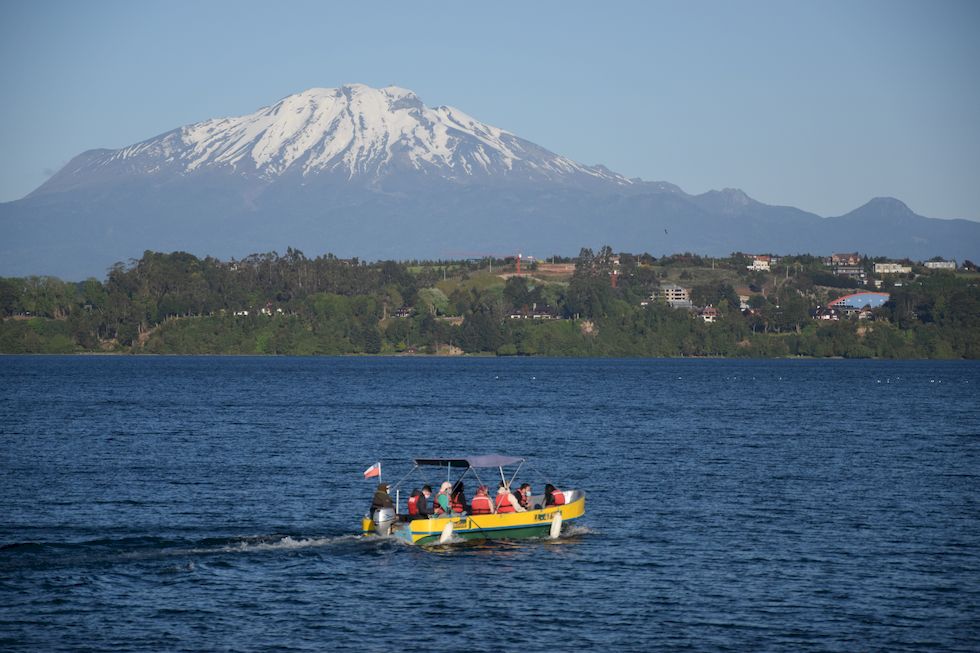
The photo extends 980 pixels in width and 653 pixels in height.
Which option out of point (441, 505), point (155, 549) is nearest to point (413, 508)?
point (441, 505)

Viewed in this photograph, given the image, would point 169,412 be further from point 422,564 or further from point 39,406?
point 422,564

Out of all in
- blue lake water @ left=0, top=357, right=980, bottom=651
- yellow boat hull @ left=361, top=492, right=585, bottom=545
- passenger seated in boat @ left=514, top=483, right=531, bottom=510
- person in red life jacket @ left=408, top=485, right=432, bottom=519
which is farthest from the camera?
passenger seated in boat @ left=514, top=483, right=531, bottom=510

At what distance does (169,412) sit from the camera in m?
110

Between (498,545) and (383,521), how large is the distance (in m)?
4.35

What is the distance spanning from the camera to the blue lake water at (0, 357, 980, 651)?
34.9 m

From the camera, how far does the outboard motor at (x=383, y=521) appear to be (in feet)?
151

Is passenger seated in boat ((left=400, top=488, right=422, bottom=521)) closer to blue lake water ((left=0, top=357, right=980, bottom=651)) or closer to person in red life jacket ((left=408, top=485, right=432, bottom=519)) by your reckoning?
person in red life jacket ((left=408, top=485, right=432, bottom=519))

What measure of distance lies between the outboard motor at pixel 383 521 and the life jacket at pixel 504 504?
4.11 metres

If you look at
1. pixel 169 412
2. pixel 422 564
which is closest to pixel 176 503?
pixel 422 564

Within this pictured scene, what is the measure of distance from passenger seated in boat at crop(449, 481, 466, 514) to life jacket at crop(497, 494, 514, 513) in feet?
4.26

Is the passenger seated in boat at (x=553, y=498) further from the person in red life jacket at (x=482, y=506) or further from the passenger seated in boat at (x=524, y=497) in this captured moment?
the person in red life jacket at (x=482, y=506)

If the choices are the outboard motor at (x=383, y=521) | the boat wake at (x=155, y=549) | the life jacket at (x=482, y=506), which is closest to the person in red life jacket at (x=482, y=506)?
the life jacket at (x=482, y=506)

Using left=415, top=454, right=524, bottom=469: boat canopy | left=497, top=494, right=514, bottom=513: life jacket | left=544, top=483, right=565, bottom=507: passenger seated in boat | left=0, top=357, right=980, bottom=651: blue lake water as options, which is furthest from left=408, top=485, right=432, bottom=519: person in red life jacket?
left=544, top=483, right=565, bottom=507: passenger seated in boat

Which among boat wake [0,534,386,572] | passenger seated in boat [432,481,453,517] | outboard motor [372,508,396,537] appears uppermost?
passenger seated in boat [432,481,453,517]
